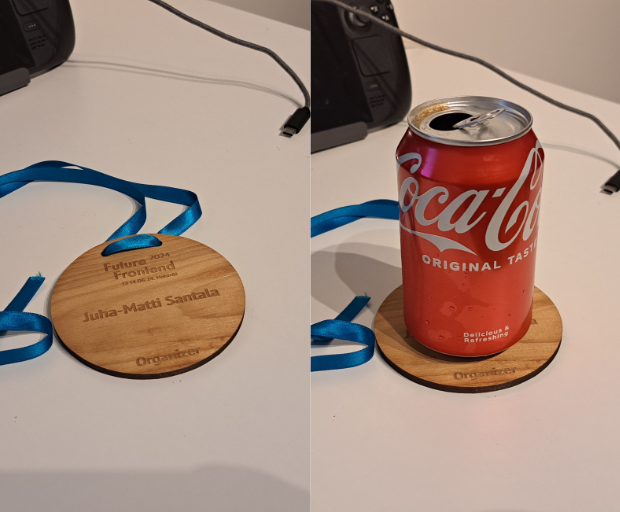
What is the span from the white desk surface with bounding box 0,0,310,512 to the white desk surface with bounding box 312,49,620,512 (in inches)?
1.3

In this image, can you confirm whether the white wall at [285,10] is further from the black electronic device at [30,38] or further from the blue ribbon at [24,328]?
the blue ribbon at [24,328]

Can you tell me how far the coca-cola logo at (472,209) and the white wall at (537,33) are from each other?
0.95 m

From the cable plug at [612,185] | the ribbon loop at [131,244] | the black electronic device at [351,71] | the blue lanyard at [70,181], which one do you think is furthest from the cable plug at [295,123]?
the cable plug at [612,185]

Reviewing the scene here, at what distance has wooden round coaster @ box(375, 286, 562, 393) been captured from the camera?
536 millimetres

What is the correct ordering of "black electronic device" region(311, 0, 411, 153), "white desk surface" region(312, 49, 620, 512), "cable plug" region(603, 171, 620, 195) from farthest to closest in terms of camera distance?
"black electronic device" region(311, 0, 411, 153), "cable plug" region(603, 171, 620, 195), "white desk surface" region(312, 49, 620, 512)

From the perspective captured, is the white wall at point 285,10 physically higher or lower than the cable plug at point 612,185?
higher

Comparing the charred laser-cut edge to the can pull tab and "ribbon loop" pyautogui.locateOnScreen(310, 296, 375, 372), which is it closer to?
"ribbon loop" pyautogui.locateOnScreen(310, 296, 375, 372)

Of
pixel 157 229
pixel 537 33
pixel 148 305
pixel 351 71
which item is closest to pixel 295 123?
pixel 351 71

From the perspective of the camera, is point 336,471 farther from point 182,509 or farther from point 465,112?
point 465,112

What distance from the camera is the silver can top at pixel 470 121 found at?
1.53 feet

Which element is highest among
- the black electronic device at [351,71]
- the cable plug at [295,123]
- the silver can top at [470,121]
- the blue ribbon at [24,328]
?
the silver can top at [470,121]

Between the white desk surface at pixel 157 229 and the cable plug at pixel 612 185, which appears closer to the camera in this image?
the white desk surface at pixel 157 229

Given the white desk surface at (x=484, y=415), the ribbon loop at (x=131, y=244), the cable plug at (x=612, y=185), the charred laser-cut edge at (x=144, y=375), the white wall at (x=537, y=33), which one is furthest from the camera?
the white wall at (x=537, y=33)

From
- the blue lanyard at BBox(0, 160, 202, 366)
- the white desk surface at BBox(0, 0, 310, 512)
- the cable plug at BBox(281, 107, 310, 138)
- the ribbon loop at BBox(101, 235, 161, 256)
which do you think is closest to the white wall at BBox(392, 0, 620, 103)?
the white desk surface at BBox(0, 0, 310, 512)
